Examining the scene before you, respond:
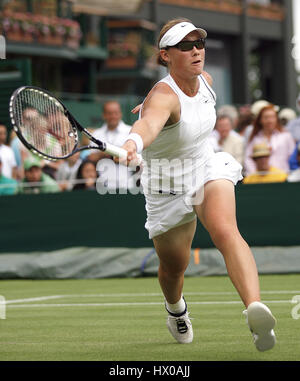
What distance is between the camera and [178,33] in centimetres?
623

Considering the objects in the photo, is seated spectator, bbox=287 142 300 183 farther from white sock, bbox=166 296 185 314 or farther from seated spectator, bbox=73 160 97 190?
white sock, bbox=166 296 185 314

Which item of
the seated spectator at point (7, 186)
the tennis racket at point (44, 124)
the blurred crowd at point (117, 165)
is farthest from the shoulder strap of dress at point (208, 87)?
the seated spectator at point (7, 186)

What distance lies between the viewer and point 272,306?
860 centimetres

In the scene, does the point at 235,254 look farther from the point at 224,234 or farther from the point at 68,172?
the point at 68,172

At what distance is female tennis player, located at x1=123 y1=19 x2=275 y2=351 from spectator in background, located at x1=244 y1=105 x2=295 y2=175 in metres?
6.37

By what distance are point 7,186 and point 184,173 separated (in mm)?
7871

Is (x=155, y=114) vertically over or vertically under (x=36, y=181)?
over

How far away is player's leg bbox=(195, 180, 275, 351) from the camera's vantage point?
5.39m

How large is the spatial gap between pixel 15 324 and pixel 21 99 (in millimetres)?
2646

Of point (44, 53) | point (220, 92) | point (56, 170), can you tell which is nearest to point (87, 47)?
point (44, 53)

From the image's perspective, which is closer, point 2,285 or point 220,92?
point 2,285

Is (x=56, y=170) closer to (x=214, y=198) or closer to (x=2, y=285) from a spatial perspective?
(x=2, y=285)

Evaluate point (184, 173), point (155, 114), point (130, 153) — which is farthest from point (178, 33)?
point (130, 153)

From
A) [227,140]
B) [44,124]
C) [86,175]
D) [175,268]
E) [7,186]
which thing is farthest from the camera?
[227,140]
